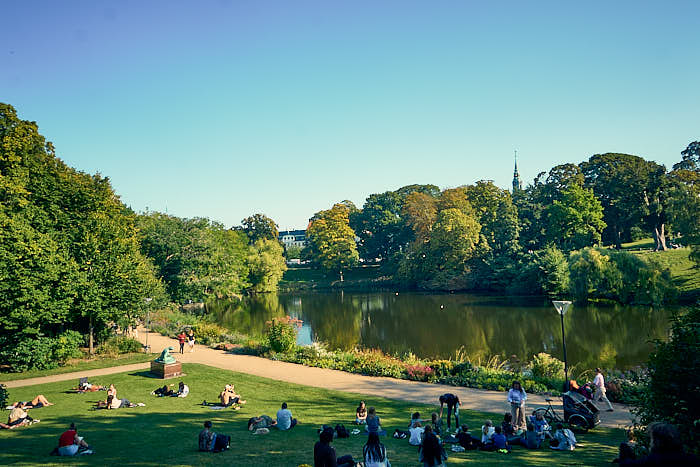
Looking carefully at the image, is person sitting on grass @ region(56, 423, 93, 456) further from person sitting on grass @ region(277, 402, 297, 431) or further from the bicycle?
→ the bicycle

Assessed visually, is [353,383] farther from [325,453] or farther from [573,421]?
[325,453]

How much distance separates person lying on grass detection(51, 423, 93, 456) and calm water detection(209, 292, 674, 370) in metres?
17.4

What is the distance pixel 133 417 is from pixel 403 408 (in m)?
7.24

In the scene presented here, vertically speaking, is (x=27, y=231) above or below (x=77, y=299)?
above

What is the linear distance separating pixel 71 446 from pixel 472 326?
2696cm

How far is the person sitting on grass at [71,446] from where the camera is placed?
28.4ft

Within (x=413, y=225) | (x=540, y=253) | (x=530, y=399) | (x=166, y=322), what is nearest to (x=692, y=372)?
(x=530, y=399)

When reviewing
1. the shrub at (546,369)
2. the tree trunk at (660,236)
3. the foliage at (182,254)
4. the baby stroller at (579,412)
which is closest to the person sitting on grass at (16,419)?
the baby stroller at (579,412)

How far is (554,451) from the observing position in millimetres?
9164

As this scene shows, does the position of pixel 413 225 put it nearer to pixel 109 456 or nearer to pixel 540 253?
pixel 540 253

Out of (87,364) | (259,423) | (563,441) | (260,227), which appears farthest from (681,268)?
(260,227)

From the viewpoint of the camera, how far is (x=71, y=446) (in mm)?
8711

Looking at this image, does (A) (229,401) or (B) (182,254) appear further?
(B) (182,254)

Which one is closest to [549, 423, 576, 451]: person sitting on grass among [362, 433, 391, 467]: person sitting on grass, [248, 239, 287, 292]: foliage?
[362, 433, 391, 467]: person sitting on grass
